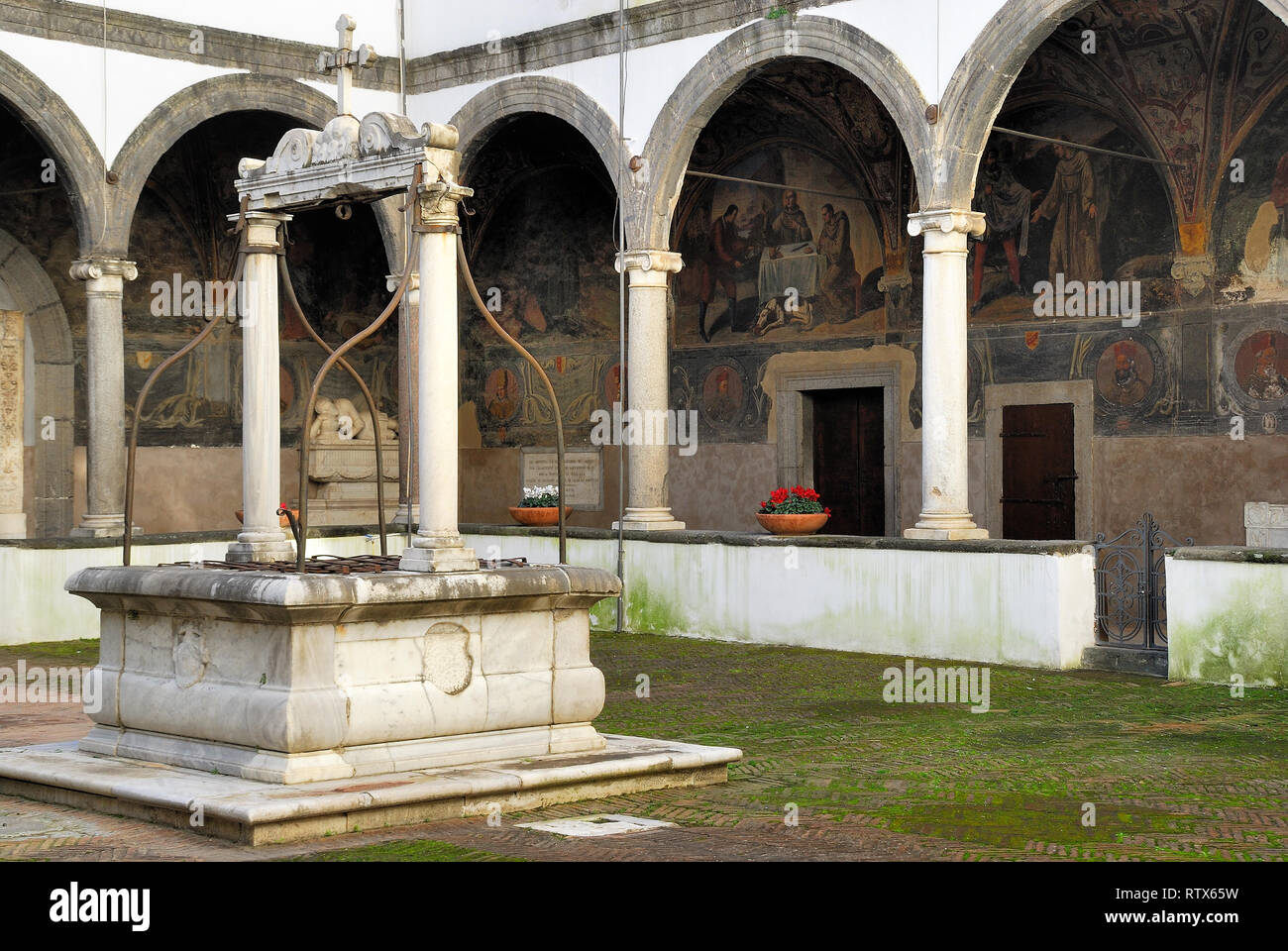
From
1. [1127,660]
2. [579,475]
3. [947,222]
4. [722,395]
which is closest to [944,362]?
[947,222]

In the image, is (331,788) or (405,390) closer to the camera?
(331,788)

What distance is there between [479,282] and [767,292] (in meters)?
3.26

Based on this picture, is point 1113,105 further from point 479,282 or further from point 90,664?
point 90,664

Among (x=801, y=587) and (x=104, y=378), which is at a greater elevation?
(x=104, y=378)

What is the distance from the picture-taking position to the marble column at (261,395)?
755cm

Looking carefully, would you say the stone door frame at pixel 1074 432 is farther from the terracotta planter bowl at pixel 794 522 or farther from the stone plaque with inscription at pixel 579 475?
the stone plaque with inscription at pixel 579 475

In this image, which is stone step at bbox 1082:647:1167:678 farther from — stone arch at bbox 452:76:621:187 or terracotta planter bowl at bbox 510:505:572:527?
stone arch at bbox 452:76:621:187

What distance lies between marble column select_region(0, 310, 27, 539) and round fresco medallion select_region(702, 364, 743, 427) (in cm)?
622

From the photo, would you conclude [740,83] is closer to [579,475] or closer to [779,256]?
[779,256]

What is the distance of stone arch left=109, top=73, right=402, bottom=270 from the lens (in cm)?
1333

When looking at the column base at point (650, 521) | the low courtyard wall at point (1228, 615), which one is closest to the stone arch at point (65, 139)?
the column base at point (650, 521)

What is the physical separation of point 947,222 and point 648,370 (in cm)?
277

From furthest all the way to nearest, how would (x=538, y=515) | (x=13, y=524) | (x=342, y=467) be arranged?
1. (x=342, y=467)
2. (x=13, y=524)
3. (x=538, y=515)

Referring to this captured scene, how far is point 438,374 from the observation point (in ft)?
22.5
